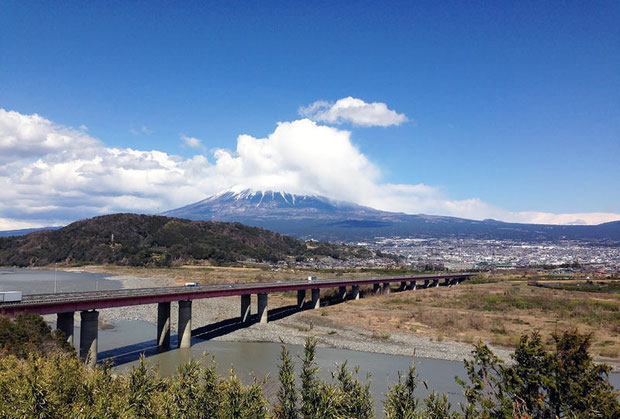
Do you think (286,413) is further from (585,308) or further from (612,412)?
(585,308)

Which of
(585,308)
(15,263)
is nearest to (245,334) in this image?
(585,308)

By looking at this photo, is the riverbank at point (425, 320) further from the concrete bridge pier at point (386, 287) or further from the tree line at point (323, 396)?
the tree line at point (323, 396)

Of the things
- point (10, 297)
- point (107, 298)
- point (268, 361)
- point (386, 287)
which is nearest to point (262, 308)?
point (268, 361)

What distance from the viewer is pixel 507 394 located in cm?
1634

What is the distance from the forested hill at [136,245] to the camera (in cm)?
15400

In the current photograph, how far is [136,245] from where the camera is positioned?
6560 inches

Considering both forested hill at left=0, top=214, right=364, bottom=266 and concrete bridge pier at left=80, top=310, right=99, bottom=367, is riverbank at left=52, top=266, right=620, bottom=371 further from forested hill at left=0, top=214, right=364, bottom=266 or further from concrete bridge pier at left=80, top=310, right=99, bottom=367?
forested hill at left=0, top=214, right=364, bottom=266

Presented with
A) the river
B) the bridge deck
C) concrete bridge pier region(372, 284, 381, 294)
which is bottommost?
concrete bridge pier region(372, 284, 381, 294)

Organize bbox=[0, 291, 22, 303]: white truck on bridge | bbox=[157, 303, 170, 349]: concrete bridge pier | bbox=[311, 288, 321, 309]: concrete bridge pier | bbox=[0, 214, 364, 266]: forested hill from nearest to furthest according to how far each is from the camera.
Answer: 1. bbox=[0, 291, 22, 303]: white truck on bridge
2. bbox=[157, 303, 170, 349]: concrete bridge pier
3. bbox=[311, 288, 321, 309]: concrete bridge pier
4. bbox=[0, 214, 364, 266]: forested hill

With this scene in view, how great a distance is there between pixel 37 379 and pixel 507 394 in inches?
628

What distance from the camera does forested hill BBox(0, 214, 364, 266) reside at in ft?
505

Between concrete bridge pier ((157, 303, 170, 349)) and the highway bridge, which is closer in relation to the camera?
the highway bridge

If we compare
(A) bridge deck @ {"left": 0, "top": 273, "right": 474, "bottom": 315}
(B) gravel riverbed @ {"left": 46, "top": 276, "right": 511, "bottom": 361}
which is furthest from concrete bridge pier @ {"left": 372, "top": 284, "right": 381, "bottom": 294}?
(A) bridge deck @ {"left": 0, "top": 273, "right": 474, "bottom": 315}

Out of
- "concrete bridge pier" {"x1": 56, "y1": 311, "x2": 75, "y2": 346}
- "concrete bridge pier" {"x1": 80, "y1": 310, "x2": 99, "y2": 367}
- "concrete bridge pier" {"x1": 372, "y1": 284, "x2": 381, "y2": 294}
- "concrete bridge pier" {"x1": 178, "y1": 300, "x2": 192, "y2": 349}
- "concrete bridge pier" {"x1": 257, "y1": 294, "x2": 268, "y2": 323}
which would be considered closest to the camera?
"concrete bridge pier" {"x1": 80, "y1": 310, "x2": 99, "y2": 367}
